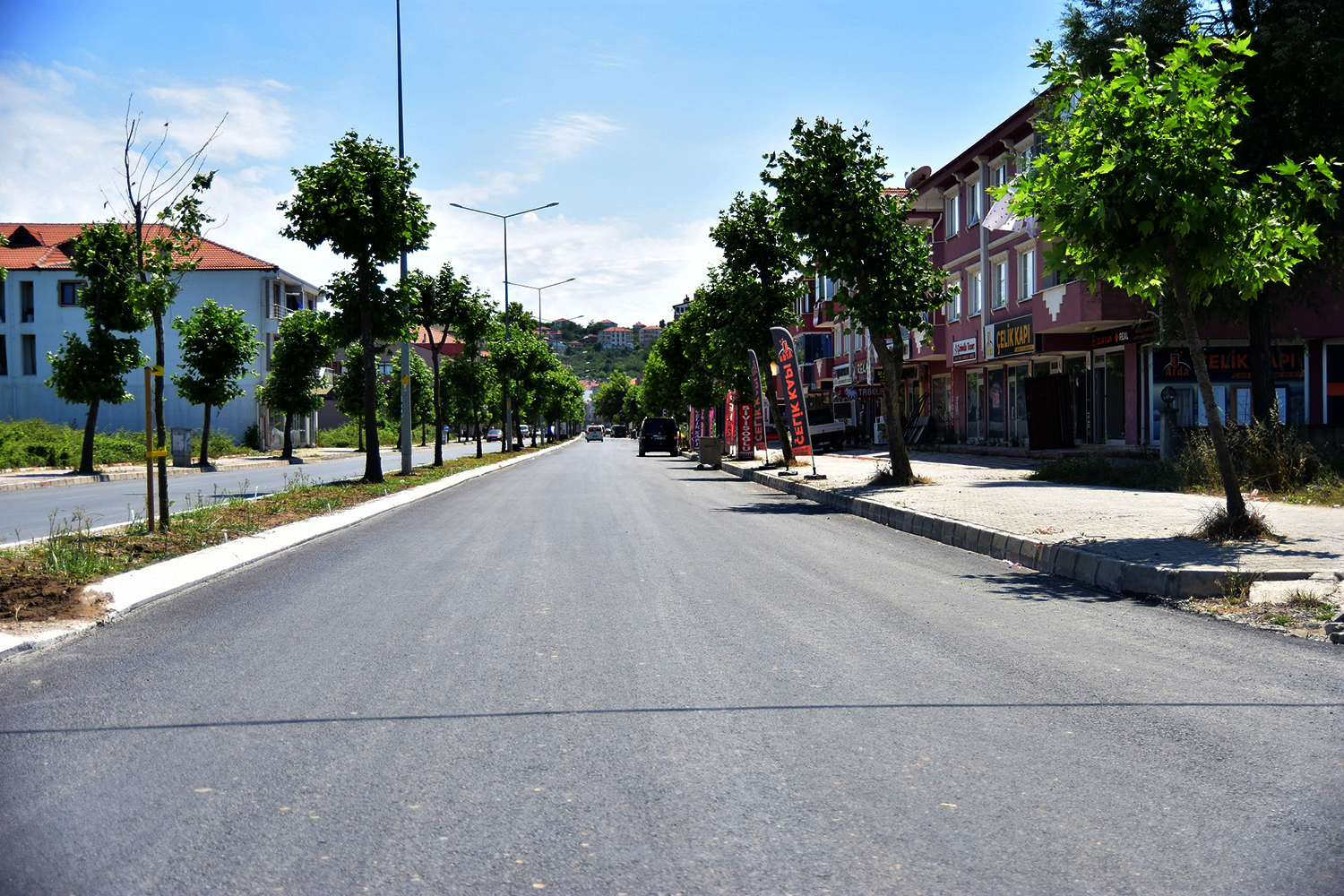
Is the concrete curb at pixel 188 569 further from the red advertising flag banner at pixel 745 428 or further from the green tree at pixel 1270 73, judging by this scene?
the red advertising flag banner at pixel 745 428

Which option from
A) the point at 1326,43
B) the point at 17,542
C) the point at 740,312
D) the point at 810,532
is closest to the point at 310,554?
the point at 17,542

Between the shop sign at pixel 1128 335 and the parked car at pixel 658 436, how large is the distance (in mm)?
29853

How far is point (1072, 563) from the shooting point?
381 inches

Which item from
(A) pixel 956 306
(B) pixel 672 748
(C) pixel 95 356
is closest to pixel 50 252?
(C) pixel 95 356

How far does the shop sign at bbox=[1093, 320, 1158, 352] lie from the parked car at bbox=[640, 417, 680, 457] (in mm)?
29853

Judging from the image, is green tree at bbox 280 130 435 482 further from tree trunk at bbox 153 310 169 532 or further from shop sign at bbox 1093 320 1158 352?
shop sign at bbox 1093 320 1158 352

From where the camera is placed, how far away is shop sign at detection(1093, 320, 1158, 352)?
24459mm

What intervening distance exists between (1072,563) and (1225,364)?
1939 cm

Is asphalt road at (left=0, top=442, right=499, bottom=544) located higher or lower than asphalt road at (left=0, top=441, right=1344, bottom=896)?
higher

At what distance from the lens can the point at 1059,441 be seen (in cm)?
3019

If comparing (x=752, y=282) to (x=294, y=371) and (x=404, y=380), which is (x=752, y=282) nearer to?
(x=404, y=380)

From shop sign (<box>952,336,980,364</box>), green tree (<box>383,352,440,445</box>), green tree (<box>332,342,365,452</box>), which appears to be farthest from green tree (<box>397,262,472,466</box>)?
green tree (<box>383,352,440,445</box>)

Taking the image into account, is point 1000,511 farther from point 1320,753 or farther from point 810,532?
point 1320,753

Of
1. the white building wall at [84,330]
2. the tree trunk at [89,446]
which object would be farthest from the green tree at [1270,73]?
the white building wall at [84,330]
